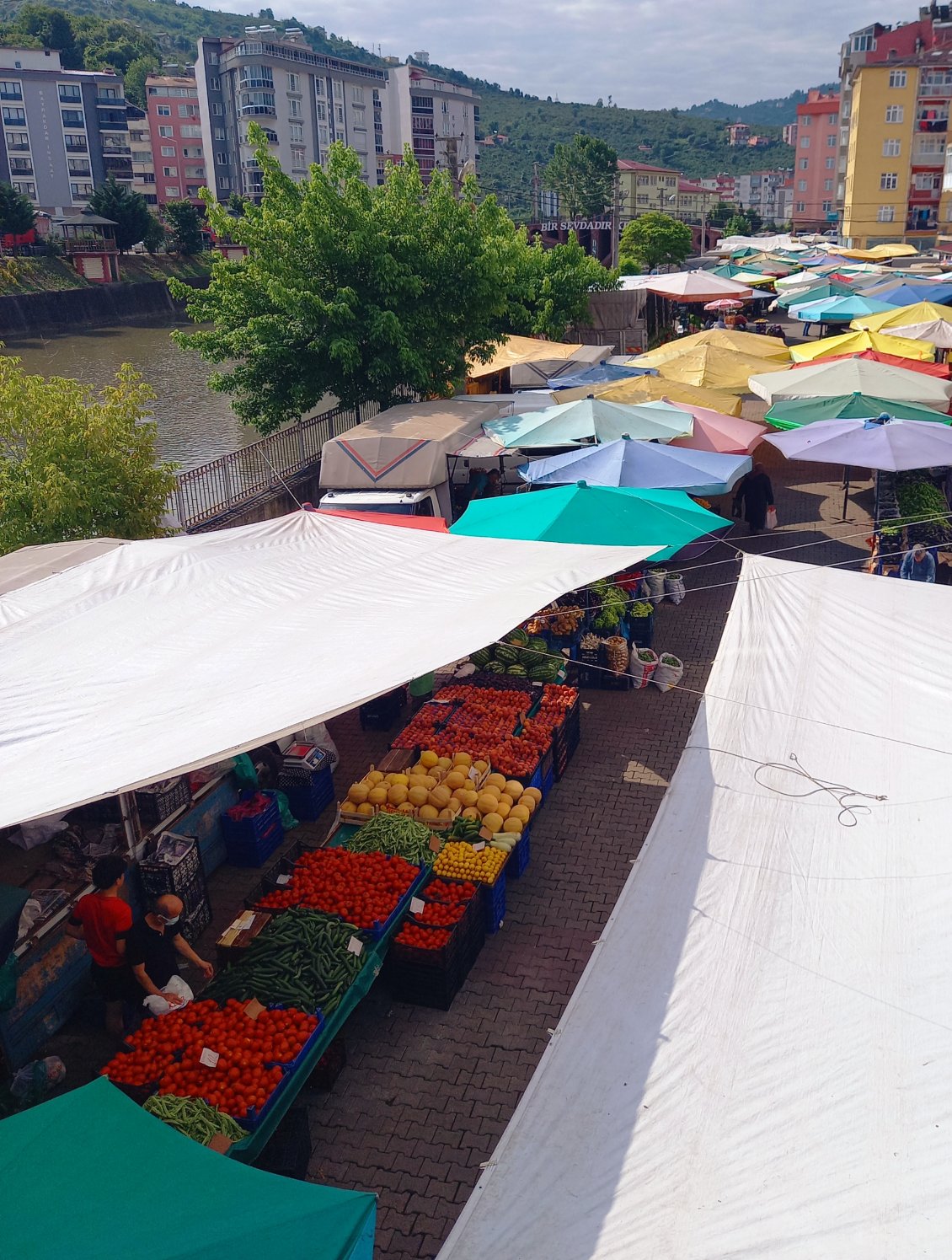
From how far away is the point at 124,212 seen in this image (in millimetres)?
57250

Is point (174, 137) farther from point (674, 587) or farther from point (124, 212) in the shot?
point (674, 587)

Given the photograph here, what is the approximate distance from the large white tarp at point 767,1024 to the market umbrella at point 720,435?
22.8ft

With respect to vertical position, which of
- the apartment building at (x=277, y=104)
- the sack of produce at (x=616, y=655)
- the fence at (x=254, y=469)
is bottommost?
the sack of produce at (x=616, y=655)

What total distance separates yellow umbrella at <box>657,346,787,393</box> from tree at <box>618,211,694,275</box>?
105 ft

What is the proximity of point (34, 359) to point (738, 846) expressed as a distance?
43183 mm

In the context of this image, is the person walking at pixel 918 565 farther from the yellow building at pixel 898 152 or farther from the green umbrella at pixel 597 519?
the yellow building at pixel 898 152

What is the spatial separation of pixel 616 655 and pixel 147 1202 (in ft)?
26.8

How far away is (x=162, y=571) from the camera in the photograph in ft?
24.4

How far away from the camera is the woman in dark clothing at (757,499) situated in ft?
48.4

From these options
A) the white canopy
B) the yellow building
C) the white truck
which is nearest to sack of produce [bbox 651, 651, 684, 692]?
the white canopy

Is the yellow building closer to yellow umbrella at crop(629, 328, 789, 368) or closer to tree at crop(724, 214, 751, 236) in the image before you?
tree at crop(724, 214, 751, 236)

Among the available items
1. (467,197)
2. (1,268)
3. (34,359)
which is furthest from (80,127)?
(467,197)

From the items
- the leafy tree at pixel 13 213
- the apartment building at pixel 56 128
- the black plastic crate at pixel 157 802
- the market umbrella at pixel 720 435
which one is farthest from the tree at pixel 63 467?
the apartment building at pixel 56 128

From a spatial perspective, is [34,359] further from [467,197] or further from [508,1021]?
[508,1021]
